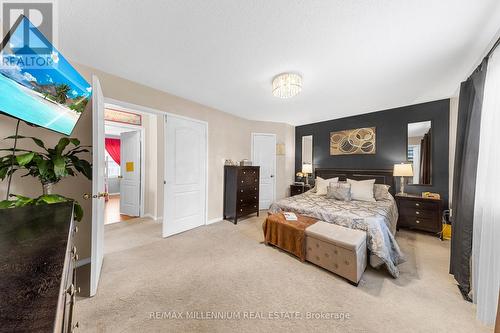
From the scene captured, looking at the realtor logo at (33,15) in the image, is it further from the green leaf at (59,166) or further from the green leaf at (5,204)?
the green leaf at (5,204)

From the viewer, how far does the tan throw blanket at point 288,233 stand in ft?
7.53

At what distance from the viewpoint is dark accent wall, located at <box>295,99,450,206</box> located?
3.24 metres

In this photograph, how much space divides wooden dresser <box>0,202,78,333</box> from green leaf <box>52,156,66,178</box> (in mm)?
573

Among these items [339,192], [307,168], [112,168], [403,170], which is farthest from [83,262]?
[112,168]

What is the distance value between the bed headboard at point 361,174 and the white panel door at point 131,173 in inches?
172

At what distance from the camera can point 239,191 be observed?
383 cm

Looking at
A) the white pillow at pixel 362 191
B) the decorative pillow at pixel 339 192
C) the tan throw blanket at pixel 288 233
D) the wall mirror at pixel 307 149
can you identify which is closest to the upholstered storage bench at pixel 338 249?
the tan throw blanket at pixel 288 233

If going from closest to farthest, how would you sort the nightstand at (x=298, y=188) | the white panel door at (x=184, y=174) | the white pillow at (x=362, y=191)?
1. the white panel door at (x=184, y=174)
2. the white pillow at (x=362, y=191)
3. the nightstand at (x=298, y=188)

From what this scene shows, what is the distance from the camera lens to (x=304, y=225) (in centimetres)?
241

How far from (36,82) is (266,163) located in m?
4.16

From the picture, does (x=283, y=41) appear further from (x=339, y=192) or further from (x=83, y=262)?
(x=83, y=262)

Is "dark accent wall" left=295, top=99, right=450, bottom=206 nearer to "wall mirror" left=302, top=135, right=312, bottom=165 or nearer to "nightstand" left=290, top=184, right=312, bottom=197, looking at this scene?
"wall mirror" left=302, top=135, right=312, bottom=165

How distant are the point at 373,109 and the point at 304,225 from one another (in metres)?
3.04

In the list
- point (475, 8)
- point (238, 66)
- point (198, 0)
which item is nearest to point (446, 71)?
point (475, 8)
